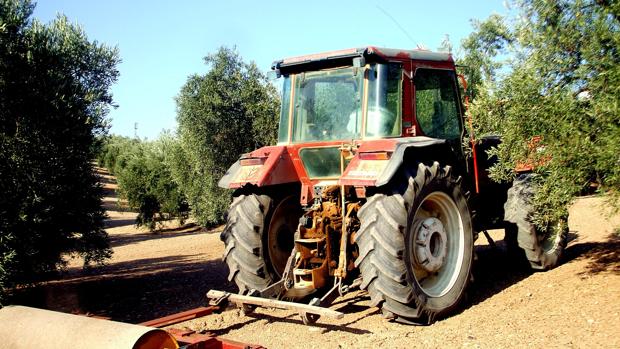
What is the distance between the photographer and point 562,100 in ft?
16.4

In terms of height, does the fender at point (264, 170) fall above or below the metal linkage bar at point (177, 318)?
above

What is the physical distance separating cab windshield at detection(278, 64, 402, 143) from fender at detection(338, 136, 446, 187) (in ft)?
1.08

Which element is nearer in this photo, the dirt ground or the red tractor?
the dirt ground

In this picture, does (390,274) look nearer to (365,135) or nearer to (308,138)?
(365,135)

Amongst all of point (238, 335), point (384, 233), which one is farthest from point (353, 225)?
point (238, 335)

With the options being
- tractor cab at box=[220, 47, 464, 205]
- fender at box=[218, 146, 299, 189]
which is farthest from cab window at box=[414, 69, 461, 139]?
fender at box=[218, 146, 299, 189]

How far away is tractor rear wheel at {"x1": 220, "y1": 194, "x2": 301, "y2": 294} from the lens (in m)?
5.89

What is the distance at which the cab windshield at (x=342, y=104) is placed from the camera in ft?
19.0

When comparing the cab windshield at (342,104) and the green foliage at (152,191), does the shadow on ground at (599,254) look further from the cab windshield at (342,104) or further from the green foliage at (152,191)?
the green foliage at (152,191)

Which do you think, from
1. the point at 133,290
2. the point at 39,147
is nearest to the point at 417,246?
the point at 39,147

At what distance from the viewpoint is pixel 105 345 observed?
3465mm

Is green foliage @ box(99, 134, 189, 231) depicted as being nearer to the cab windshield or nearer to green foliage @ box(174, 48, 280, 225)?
green foliage @ box(174, 48, 280, 225)

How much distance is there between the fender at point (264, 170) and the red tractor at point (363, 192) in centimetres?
1

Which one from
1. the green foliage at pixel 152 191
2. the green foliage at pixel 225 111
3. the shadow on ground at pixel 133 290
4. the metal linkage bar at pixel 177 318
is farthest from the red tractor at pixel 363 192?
the green foliage at pixel 152 191
